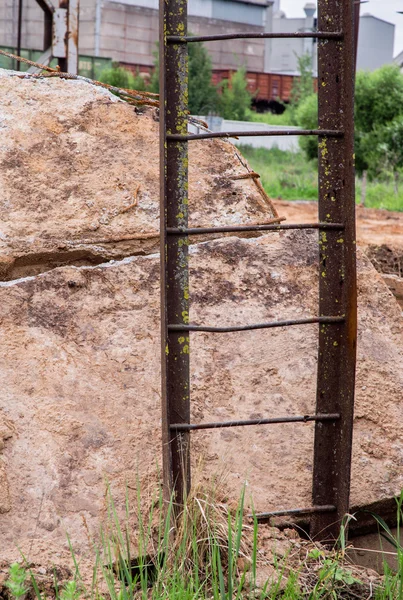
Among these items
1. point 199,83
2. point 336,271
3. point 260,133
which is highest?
point 199,83

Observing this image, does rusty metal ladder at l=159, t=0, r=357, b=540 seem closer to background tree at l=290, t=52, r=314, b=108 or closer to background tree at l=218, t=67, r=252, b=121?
background tree at l=290, t=52, r=314, b=108

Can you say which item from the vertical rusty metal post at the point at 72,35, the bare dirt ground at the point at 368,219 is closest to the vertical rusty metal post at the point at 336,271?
the vertical rusty metal post at the point at 72,35

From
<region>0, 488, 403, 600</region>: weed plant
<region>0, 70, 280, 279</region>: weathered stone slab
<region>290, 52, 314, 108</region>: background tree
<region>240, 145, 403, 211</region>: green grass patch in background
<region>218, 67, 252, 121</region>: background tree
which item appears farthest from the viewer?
<region>218, 67, 252, 121</region>: background tree

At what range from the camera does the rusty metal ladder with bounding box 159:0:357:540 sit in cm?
236

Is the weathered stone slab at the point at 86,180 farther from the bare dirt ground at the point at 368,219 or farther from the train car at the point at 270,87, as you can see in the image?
the train car at the point at 270,87

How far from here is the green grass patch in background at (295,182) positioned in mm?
14875

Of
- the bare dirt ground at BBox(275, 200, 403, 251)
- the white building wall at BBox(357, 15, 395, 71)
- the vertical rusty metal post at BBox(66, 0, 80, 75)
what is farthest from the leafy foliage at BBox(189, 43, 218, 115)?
the vertical rusty metal post at BBox(66, 0, 80, 75)

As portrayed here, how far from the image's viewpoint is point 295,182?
1717 cm

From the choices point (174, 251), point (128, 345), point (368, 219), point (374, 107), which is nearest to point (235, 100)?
point (374, 107)

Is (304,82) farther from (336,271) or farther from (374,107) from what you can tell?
(336,271)

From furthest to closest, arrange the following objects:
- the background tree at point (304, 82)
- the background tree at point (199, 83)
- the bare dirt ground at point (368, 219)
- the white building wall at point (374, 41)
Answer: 1. the white building wall at point (374, 41)
2. the background tree at point (304, 82)
3. the background tree at point (199, 83)
4. the bare dirt ground at point (368, 219)

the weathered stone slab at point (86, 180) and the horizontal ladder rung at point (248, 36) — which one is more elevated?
the horizontal ladder rung at point (248, 36)

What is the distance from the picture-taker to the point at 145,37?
3288cm

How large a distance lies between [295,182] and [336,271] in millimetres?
14965
